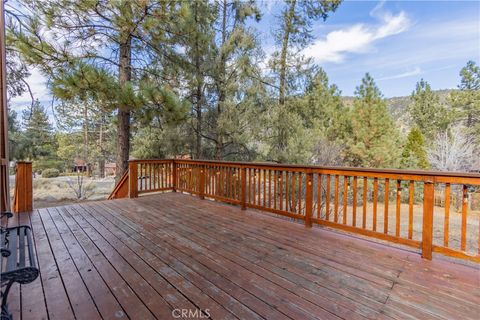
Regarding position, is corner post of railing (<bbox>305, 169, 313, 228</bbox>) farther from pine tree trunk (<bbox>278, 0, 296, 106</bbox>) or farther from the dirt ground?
the dirt ground

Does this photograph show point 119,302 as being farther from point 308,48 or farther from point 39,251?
point 308,48

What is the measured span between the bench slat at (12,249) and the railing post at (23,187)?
2427 millimetres

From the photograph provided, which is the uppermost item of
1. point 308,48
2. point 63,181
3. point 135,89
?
point 308,48

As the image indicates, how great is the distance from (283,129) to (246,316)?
701 cm

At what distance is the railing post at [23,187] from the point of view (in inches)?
159

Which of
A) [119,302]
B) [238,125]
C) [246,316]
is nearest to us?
[246,316]

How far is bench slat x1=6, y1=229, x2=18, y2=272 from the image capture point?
1.49 m

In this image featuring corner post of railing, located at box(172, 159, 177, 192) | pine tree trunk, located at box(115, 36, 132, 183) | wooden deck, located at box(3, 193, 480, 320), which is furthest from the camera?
pine tree trunk, located at box(115, 36, 132, 183)


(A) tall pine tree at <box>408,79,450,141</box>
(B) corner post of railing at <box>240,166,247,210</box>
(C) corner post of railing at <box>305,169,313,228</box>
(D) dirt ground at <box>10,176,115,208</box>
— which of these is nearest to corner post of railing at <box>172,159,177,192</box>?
(B) corner post of railing at <box>240,166,247,210</box>

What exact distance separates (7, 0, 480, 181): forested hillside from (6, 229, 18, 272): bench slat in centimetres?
380

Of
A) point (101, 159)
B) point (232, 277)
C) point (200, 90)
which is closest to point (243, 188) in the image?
point (232, 277)

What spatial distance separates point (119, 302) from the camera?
1.73 metres

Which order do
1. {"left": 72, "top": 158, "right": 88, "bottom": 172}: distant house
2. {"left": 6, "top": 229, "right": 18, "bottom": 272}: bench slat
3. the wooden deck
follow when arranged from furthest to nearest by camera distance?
{"left": 72, "top": 158, "right": 88, "bottom": 172}: distant house → the wooden deck → {"left": 6, "top": 229, "right": 18, "bottom": 272}: bench slat

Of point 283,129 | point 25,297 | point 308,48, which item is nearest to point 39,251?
point 25,297
